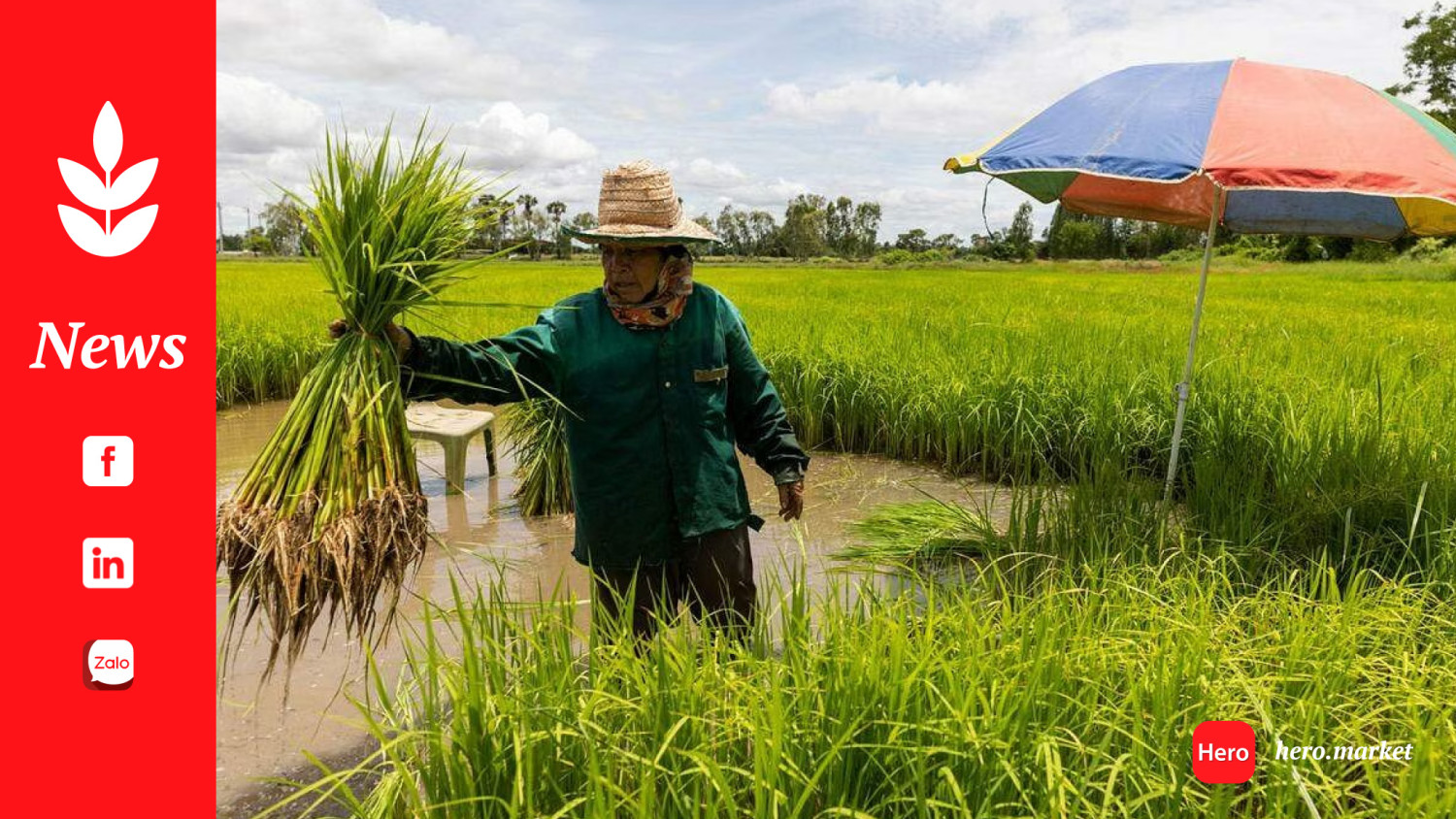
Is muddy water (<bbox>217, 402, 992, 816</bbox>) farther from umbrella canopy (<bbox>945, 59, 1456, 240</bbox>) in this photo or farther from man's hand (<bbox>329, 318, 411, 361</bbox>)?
umbrella canopy (<bbox>945, 59, 1456, 240</bbox>)

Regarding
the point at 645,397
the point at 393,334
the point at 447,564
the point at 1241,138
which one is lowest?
the point at 447,564

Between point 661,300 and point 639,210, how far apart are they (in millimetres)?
230

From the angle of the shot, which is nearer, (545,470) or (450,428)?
(545,470)

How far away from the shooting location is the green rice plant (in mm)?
1413

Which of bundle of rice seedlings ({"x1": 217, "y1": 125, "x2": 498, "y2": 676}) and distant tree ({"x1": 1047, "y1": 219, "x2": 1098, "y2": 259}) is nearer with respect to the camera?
bundle of rice seedlings ({"x1": 217, "y1": 125, "x2": 498, "y2": 676})

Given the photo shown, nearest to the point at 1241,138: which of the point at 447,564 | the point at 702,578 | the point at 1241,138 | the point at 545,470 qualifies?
the point at 1241,138

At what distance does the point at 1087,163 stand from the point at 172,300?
2.53 m

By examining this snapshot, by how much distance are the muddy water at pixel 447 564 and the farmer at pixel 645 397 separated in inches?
7.2

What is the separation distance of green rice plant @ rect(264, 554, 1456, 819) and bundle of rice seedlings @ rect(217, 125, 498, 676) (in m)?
0.23

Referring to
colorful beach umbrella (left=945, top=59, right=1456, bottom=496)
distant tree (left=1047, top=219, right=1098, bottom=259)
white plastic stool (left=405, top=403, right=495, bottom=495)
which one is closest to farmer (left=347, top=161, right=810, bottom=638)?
colorful beach umbrella (left=945, top=59, right=1456, bottom=496)

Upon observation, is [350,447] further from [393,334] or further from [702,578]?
[702,578]

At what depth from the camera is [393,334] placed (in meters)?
1.86

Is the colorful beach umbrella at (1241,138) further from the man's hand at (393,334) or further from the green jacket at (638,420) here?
the man's hand at (393,334)

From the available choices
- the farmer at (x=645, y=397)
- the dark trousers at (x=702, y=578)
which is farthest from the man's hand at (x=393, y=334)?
the dark trousers at (x=702, y=578)
